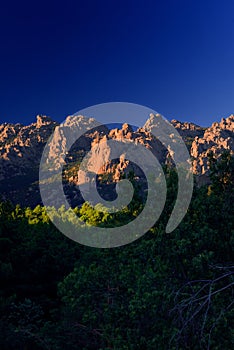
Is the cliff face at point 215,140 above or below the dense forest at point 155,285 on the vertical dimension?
above

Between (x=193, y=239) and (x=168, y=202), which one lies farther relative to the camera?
(x=168, y=202)

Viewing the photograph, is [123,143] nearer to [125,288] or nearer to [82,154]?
[82,154]

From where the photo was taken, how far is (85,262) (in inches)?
960

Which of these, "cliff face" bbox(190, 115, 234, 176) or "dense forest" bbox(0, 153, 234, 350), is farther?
"cliff face" bbox(190, 115, 234, 176)

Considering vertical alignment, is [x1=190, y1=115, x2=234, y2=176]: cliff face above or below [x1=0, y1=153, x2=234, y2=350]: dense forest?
above

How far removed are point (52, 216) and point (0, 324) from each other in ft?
76.5

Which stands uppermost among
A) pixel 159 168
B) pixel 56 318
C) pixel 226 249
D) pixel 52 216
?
pixel 52 216

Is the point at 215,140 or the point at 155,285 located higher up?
the point at 215,140

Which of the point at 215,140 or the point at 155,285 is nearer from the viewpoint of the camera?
the point at 155,285

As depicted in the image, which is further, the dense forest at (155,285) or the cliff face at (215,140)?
the cliff face at (215,140)

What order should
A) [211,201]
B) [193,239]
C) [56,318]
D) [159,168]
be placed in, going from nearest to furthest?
[193,239], [211,201], [159,168], [56,318]

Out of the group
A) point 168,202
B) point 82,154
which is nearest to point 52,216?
point 168,202

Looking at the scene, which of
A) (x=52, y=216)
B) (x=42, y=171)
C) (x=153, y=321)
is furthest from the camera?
(x=42, y=171)

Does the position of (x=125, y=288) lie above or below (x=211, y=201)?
below
